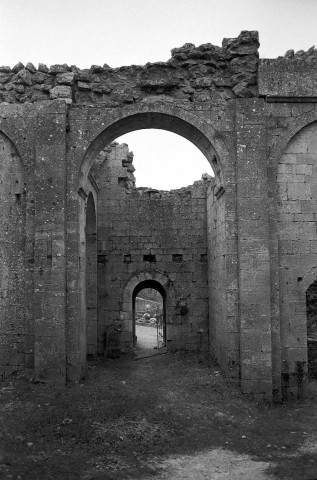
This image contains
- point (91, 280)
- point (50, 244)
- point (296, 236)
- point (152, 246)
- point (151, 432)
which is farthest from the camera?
point (152, 246)

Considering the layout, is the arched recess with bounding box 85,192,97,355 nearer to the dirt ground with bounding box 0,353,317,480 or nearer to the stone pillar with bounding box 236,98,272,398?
the dirt ground with bounding box 0,353,317,480

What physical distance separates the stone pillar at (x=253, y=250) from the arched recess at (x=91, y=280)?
511 cm

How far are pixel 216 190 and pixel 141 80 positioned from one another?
2.86 m

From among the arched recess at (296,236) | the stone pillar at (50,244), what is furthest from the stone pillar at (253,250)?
the stone pillar at (50,244)

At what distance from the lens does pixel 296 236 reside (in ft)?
27.7

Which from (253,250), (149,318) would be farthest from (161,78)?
(149,318)

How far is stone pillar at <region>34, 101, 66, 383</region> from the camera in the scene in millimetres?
8141

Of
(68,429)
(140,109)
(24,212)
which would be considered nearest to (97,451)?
(68,429)

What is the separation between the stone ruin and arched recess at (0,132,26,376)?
0.07 feet

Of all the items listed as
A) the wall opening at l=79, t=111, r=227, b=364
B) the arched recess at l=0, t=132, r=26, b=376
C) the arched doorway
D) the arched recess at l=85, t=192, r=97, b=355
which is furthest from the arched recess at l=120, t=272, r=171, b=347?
the arched recess at l=0, t=132, r=26, b=376

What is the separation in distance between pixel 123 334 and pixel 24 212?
5.52 metres

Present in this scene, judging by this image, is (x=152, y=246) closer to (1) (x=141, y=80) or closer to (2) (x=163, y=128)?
(2) (x=163, y=128)

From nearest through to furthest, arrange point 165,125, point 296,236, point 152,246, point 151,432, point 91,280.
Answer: point 151,432 → point 296,236 → point 165,125 → point 91,280 → point 152,246

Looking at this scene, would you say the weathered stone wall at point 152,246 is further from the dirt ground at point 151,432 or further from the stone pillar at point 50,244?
the stone pillar at point 50,244
